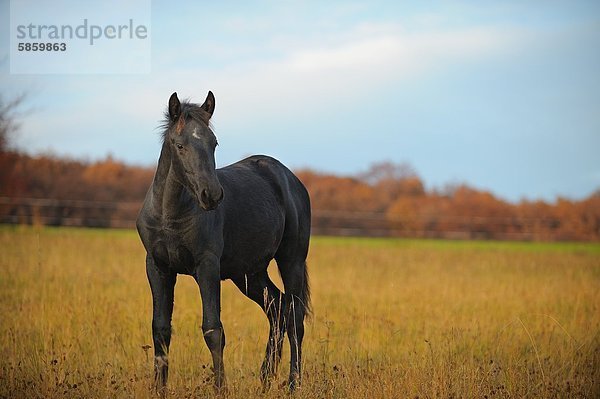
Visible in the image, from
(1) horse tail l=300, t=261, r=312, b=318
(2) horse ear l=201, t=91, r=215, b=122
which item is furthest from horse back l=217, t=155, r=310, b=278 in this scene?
(2) horse ear l=201, t=91, r=215, b=122

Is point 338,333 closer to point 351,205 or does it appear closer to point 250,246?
point 250,246

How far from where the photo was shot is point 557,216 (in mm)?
43969

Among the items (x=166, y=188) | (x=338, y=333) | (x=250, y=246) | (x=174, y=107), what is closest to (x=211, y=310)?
(x=250, y=246)

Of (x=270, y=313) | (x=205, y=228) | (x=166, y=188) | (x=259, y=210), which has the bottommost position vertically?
(x=270, y=313)

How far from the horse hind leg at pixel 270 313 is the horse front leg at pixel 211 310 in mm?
721

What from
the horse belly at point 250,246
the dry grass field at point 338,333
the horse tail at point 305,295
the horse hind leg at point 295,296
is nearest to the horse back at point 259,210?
the horse belly at point 250,246

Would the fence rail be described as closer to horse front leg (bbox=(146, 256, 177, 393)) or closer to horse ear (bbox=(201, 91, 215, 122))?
horse front leg (bbox=(146, 256, 177, 393))

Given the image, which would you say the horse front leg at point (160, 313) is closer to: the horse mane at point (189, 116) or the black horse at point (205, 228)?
the black horse at point (205, 228)

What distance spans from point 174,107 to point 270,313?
2.56 meters

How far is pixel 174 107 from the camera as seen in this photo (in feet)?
17.5

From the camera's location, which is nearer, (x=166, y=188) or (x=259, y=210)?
(x=166, y=188)

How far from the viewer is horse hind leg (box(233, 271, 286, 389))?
6.25 metres

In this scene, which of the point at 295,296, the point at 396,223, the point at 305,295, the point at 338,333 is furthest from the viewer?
the point at 396,223

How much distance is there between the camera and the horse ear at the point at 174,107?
5281 mm
